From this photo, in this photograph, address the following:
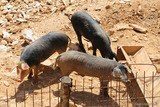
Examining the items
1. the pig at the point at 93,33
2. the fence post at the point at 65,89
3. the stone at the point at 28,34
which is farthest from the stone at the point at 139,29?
the fence post at the point at 65,89

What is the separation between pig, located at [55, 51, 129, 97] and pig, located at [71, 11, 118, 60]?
794mm

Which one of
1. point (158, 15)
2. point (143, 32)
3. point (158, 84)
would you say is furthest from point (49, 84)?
point (158, 15)

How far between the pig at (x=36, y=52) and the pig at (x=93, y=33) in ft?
1.63

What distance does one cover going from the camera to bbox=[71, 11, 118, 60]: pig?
8.44 m

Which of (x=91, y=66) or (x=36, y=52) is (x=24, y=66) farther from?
(x=91, y=66)

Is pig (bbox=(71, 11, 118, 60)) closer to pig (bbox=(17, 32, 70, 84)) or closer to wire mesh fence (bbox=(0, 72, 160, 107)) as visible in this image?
pig (bbox=(17, 32, 70, 84))

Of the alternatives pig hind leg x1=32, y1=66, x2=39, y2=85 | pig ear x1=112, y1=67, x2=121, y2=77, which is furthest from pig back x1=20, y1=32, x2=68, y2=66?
pig ear x1=112, y1=67, x2=121, y2=77

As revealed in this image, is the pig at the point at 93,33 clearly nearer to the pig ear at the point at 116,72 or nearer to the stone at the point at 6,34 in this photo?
the pig ear at the point at 116,72

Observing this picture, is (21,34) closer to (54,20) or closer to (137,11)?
(54,20)

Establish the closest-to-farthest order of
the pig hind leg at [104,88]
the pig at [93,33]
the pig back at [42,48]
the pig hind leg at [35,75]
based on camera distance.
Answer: the pig hind leg at [104,88], the pig back at [42,48], the pig hind leg at [35,75], the pig at [93,33]

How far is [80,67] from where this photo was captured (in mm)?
7664

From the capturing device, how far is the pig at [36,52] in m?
7.92

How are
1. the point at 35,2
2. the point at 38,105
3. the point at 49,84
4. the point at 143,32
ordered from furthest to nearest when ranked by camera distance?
1. the point at 35,2
2. the point at 143,32
3. the point at 49,84
4. the point at 38,105

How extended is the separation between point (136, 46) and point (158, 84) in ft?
4.56
